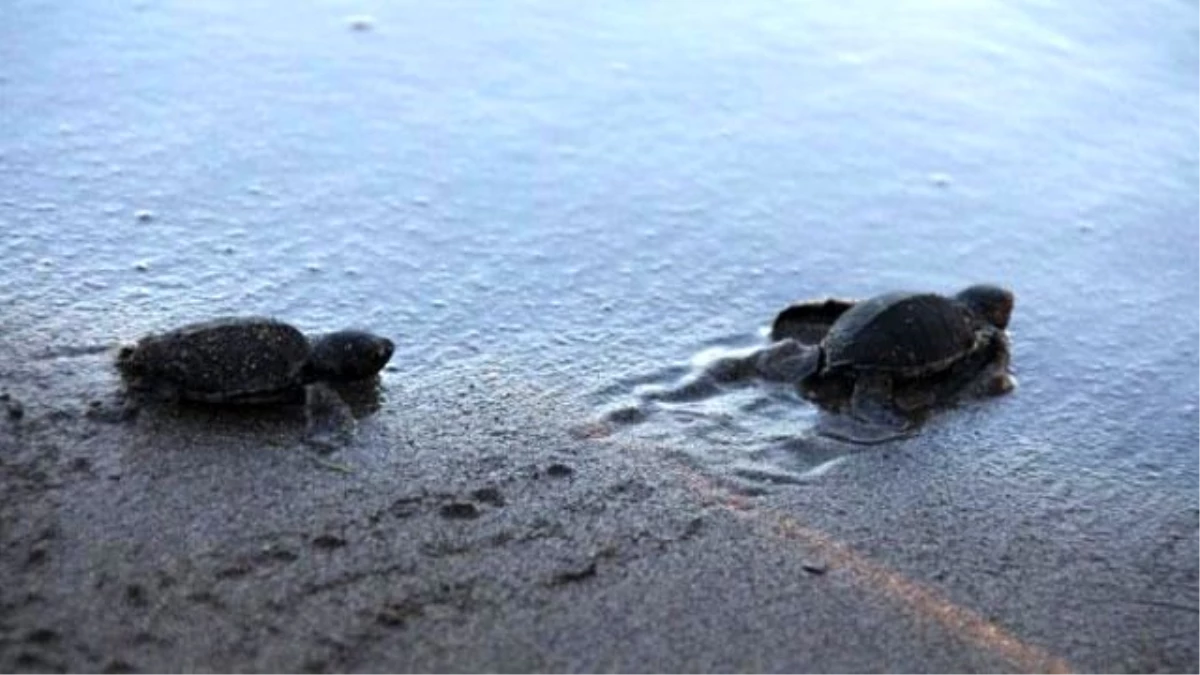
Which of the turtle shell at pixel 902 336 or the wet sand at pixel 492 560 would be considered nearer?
the wet sand at pixel 492 560

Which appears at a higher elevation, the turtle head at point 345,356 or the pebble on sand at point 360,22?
the pebble on sand at point 360,22

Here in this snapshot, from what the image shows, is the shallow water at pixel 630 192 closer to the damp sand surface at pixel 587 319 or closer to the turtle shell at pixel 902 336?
the damp sand surface at pixel 587 319

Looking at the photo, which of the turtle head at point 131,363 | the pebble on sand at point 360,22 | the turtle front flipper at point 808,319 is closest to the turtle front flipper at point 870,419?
the turtle front flipper at point 808,319

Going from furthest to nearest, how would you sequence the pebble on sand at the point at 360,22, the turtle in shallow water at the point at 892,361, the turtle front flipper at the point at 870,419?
the pebble on sand at the point at 360,22
the turtle in shallow water at the point at 892,361
the turtle front flipper at the point at 870,419

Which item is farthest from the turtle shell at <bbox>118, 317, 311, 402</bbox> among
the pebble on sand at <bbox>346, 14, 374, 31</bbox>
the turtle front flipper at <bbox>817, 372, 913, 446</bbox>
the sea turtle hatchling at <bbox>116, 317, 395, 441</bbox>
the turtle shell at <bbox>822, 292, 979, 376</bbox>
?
the pebble on sand at <bbox>346, 14, 374, 31</bbox>

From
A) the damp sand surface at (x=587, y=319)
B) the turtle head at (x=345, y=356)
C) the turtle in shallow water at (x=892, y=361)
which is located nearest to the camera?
the damp sand surface at (x=587, y=319)

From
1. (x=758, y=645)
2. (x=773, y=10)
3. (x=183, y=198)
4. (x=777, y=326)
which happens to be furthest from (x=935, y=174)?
(x=758, y=645)

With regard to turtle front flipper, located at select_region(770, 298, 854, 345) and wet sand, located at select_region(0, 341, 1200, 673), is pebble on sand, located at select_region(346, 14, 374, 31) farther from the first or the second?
wet sand, located at select_region(0, 341, 1200, 673)

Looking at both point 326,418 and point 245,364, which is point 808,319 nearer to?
point 326,418
